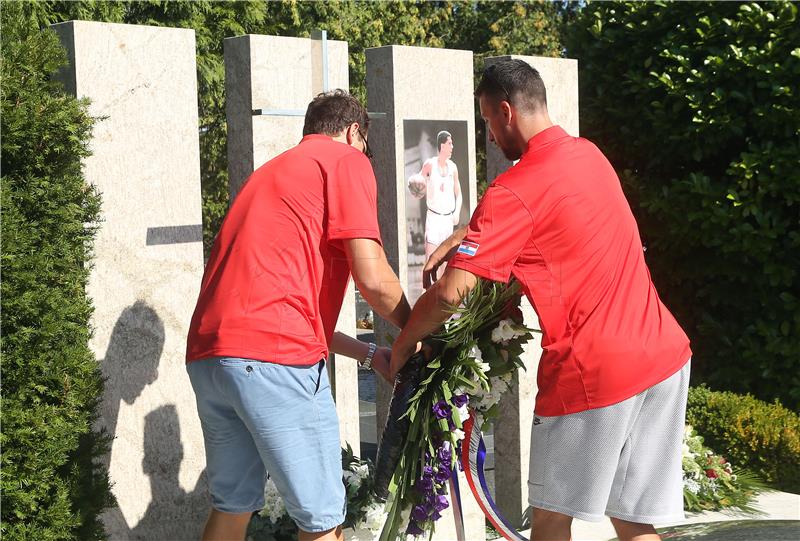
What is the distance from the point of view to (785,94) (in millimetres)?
6719

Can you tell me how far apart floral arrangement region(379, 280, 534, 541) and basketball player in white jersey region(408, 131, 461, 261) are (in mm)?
1451

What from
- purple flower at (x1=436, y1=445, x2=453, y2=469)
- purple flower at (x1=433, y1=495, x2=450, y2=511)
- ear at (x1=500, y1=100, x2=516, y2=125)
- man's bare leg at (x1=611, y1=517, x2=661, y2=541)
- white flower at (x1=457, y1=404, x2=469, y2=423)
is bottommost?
purple flower at (x1=433, y1=495, x2=450, y2=511)

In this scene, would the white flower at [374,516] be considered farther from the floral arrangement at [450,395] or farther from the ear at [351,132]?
the ear at [351,132]

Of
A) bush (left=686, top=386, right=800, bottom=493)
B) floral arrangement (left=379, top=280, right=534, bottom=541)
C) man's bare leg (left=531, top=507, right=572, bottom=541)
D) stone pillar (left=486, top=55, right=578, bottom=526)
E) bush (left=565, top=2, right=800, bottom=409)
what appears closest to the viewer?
man's bare leg (left=531, top=507, right=572, bottom=541)

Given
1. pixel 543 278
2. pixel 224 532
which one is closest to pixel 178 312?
pixel 224 532

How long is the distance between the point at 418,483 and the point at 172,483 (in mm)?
1232

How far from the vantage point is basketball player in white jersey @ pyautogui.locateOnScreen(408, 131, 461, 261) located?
5.27 m

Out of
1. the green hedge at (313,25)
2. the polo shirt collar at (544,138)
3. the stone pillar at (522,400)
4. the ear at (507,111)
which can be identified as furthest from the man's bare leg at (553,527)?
the green hedge at (313,25)

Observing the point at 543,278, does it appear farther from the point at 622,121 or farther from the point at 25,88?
the point at 622,121

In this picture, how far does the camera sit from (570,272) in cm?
318

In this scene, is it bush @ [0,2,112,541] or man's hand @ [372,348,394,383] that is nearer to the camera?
bush @ [0,2,112,541]

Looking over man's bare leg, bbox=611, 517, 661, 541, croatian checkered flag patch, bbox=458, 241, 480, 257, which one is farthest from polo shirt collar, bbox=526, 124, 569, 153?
man's bare leg, bbox=611, 517, 661, 541

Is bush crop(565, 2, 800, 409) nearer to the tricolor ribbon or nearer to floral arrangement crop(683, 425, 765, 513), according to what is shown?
floral arrangement crop(683, 425, 765, 513)

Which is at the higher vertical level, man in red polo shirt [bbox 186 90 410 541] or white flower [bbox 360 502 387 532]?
man in red polo shirt [bbox 186 90 410 541]
